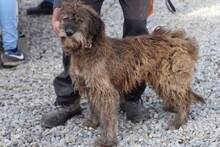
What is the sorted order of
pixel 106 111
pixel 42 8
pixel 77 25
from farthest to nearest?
pixel 42 8
pixel 106 111
pixel 77 25

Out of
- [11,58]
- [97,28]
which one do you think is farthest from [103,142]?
[11,58]

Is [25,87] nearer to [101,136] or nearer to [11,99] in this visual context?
[11,99]

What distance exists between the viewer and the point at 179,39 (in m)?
4.21

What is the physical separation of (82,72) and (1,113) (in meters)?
1.38

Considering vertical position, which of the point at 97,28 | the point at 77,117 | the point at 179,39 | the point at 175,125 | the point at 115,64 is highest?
the point at 97,28

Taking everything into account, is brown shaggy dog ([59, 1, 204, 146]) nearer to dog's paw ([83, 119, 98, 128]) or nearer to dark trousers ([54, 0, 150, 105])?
dog's paw ([83, 119, 98, 128])

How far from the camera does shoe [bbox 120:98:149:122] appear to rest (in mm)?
4516

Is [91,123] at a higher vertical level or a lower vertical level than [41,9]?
lower

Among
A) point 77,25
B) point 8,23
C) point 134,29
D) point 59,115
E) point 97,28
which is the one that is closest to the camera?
point 77,25

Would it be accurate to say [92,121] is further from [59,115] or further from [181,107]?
[181,107]

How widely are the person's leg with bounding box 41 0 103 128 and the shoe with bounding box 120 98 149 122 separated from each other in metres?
0.49

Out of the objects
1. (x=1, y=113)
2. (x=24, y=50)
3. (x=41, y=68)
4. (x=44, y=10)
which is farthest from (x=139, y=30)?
(x=44, y=10)

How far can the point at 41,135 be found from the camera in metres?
4.38

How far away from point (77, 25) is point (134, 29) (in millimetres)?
880
